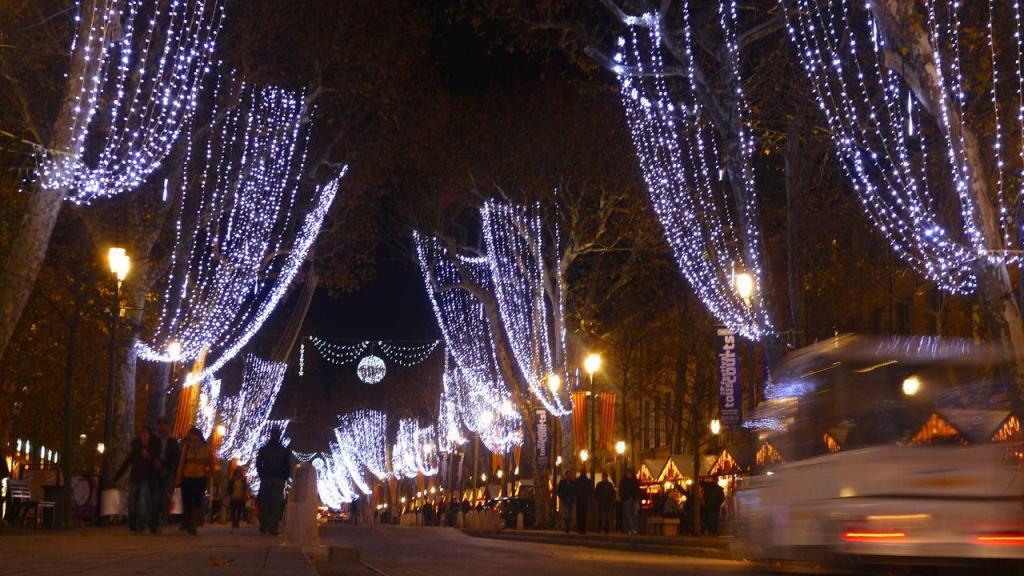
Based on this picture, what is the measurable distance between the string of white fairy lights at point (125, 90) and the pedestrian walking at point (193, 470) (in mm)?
4668

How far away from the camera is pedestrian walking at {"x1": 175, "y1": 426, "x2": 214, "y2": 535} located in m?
19.0

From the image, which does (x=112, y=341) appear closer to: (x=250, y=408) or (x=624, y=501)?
(x=624, y=501)

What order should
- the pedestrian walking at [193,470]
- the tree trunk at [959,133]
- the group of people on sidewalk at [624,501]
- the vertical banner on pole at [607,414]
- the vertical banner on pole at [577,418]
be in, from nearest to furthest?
the pedestrian walking at [193,470], the tree trunk at [959,133], the group of people on sidewalk at [624,501], the vertical banner on pole at [577,418], the vertical banner on pole at [607,414]

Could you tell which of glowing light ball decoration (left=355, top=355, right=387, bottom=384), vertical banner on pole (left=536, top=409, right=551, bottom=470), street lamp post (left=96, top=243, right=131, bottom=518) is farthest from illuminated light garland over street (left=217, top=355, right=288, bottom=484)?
street lamp post (left=96, top=243, right=131, bottom=518)

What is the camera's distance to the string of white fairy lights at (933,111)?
19.7 metres

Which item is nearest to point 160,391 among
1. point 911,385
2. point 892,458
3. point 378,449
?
point 911,385

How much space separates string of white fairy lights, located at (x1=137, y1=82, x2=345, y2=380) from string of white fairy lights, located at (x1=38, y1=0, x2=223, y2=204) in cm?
232

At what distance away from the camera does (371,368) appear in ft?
254

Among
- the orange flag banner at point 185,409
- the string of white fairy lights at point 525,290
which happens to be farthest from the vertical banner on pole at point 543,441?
the orange flag banner at point 185,409

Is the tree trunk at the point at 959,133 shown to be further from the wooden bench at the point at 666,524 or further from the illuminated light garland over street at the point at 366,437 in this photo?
the illuminated light garland over street at the point at 366,437

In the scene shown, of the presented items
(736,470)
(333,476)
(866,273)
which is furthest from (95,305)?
(333,476)

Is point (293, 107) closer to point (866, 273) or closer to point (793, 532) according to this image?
point (866, 273)

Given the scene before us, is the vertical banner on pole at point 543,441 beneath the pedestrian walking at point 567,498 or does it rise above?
above

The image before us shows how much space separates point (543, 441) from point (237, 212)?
14.0m
